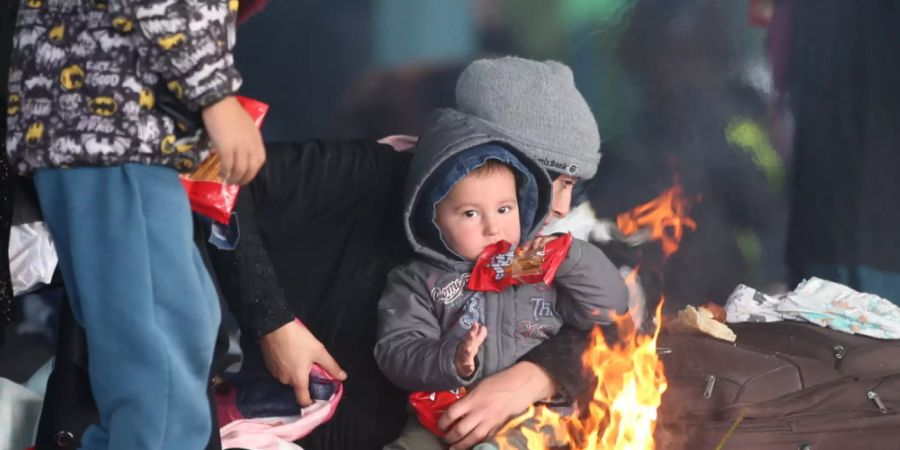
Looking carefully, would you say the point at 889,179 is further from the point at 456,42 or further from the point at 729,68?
the point at 456,42

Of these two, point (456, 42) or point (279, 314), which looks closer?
point (279, 314)

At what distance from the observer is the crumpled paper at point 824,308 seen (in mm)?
2154

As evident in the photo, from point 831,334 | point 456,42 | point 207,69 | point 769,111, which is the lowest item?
point 831,334

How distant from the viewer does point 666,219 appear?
91.1 inches

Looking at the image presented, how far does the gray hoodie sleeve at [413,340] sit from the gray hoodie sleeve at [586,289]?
0.19 meters

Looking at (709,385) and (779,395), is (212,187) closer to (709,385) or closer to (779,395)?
(709,385)

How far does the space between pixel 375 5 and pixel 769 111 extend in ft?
2.88

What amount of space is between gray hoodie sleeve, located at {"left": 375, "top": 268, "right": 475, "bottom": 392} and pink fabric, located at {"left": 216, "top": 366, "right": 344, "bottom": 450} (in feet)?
0.35

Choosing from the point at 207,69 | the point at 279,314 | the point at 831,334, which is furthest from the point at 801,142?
the point at 207,69

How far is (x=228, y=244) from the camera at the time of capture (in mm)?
1573

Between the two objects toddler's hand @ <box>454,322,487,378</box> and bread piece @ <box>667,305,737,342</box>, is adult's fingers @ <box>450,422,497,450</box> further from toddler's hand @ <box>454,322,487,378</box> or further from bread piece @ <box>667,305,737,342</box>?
bread piece @ <box>667,305,737,342</box>

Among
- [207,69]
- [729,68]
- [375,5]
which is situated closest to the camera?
[207,69]

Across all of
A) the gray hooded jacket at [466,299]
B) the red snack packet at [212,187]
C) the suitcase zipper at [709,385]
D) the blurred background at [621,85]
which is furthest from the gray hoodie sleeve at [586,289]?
the red snack packet at [212,187]

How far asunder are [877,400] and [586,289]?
55 cm
